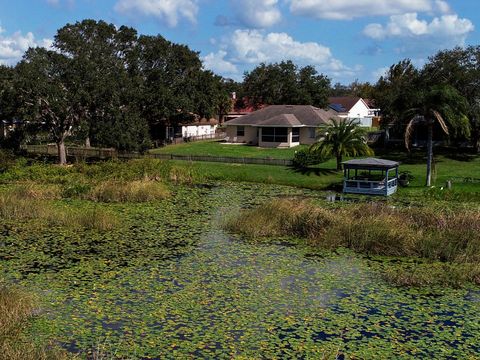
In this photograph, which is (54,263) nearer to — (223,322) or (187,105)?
(223,322)

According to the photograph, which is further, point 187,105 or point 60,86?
point 187,105

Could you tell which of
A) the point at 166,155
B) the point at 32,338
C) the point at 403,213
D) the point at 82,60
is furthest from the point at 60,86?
the point at 32,338

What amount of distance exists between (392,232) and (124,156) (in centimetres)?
3441

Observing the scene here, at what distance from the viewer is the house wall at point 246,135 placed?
5950 cm

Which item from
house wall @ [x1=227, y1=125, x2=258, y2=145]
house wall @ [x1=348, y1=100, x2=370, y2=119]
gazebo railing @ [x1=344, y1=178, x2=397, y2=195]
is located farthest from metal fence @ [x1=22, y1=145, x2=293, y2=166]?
house wall @ [x1=348, y1=100, x2=370, y2=119]

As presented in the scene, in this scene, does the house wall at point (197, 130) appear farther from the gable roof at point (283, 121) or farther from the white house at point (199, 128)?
Result: the gable roof at point (283, 121)

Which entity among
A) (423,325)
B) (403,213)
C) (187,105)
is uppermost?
(187,105)

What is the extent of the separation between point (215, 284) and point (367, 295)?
4.42 meters

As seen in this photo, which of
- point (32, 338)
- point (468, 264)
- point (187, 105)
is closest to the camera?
point (32, 338)

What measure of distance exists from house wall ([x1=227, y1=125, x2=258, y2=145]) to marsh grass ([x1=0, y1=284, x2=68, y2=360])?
4524 cm

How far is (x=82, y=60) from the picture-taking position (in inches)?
1747

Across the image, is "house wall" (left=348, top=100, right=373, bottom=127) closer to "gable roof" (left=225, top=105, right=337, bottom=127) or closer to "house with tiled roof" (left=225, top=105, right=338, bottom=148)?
"gable roof" (left=225, top=105, right=337, bottom=127)

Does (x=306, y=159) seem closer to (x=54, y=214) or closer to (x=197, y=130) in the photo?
(x=54, y=214)

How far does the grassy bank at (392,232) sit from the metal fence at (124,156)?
2043 cm
